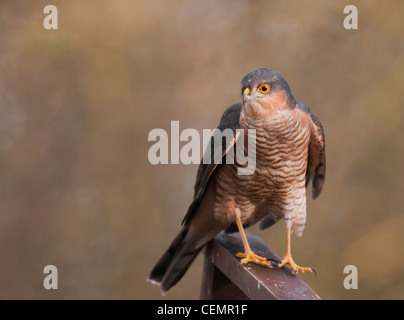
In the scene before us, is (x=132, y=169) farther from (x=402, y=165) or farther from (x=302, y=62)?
(x=402, y=165)

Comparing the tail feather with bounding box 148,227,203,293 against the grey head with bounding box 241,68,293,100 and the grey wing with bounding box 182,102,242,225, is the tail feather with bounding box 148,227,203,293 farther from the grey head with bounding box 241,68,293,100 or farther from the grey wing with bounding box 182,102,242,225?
the grey head with bounding box 241,68,293,100

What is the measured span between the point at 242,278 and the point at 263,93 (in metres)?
0.78

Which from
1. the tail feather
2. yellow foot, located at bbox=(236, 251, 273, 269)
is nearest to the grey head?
yellow foot, located at bbox=(236, 251, 273, 269)

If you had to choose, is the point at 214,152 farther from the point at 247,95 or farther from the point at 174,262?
the point at 174,262

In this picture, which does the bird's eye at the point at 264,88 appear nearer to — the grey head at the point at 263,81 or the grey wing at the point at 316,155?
the grey head at the point at 263,81

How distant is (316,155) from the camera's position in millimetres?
2777

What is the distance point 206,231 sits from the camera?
2.80 m

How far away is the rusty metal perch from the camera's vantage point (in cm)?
223

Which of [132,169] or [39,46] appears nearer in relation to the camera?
[39,46]

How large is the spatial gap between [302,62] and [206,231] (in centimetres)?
273

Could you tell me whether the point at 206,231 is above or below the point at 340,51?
below

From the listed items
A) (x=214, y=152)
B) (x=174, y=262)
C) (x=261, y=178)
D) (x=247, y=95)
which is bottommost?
(x=174, y=262)

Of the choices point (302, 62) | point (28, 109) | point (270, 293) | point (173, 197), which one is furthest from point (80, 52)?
point (270, 293)

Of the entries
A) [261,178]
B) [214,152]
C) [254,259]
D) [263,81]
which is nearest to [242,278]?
[254,259]
